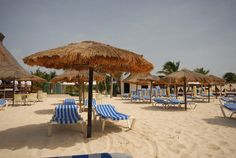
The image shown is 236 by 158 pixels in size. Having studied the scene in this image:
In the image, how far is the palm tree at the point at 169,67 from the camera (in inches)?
1272

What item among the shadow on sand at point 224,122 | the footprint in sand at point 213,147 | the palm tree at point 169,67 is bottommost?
the shadow on sand at point 224,122

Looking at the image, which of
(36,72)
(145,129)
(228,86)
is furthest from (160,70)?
(145,129)

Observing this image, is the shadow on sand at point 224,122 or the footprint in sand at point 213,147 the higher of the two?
the footprint in sand at point 213,147

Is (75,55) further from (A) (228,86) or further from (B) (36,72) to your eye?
(A) (228,86)

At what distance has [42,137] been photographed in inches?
190

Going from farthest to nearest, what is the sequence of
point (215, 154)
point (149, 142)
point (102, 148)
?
point (149, 142)
point (102, 148)
point (215, 154)

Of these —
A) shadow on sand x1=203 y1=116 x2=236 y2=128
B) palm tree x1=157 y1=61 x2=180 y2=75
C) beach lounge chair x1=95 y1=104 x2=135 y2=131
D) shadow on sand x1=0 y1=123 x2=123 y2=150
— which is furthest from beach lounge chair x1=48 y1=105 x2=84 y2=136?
palm tree x1=157 y1=61 x2=180 y2=75

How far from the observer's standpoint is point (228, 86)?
3284cm

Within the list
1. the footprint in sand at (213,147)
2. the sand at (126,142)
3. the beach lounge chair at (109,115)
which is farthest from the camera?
the beach lounge chair at (109,115)

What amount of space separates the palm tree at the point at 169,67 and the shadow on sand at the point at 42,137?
91.4 ft

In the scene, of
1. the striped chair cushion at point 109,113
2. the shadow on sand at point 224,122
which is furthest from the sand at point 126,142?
the shadow on sand at point 224,122

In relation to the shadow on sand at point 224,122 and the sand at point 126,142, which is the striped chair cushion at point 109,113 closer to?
the sand at point 126,142

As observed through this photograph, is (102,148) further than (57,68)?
No

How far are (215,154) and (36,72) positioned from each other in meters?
32.9
